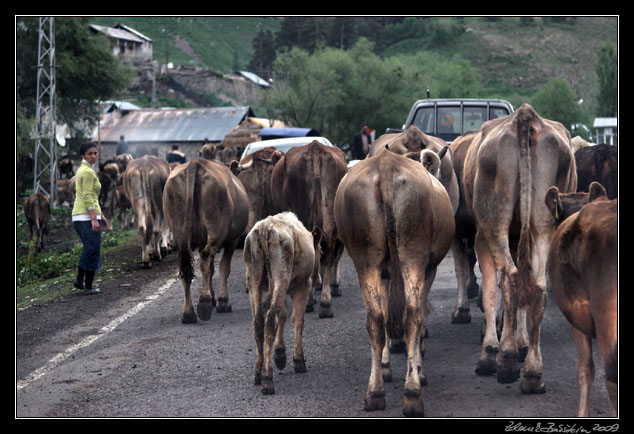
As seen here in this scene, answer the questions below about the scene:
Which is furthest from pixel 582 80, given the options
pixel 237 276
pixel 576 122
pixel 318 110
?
pixel 237 276

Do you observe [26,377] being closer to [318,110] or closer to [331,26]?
[318,110]

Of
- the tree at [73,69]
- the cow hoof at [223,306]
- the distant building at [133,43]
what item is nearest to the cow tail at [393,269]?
the cow hoof at [223,306]

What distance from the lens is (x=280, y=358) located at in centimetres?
804

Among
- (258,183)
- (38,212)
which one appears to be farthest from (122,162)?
(258,183)

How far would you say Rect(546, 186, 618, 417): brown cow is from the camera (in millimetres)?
5242

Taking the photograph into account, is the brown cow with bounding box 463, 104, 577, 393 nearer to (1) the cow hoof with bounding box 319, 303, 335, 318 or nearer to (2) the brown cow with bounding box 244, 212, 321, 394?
(2) the brown cow with bounding box 244, 212, 321, 394

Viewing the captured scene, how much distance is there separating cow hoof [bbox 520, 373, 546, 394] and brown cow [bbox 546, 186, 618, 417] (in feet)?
3.19

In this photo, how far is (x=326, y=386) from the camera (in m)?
7.47

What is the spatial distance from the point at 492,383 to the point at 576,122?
91.5m

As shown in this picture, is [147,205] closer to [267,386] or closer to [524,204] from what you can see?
[267,386]

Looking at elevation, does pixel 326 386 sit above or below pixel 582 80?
below

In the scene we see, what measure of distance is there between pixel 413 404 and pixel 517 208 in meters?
2.22

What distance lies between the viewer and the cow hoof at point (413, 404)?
6414 millimetres

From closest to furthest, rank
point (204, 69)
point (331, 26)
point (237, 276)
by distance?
1. point (237, 276)
2. point (204, 69)
3. point (331, 26)
